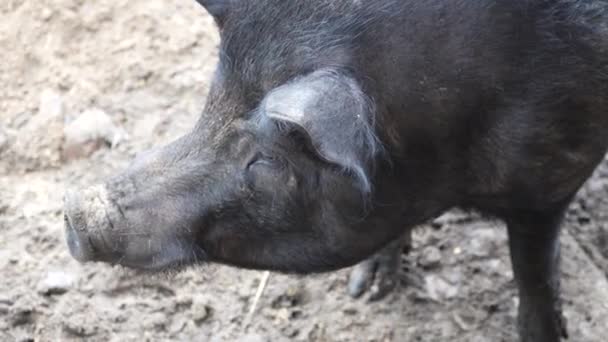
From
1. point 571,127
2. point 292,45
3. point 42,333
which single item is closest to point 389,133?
point 292,45

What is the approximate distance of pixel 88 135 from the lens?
4.16m

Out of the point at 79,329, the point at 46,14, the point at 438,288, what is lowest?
the point at 438,288

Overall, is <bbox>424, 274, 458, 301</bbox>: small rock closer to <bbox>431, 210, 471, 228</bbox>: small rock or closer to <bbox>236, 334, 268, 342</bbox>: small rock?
<bbox>431, 210, 471, 228</bbox>: small rock

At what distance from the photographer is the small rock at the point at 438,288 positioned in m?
3.75

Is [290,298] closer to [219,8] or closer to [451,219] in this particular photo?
[451,219]

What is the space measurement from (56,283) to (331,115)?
5.63ft

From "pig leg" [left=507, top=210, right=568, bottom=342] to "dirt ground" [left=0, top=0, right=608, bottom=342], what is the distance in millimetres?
144

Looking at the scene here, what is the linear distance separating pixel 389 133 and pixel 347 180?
17 cm

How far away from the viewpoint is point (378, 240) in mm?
2949

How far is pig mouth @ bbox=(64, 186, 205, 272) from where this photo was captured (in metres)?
2.73

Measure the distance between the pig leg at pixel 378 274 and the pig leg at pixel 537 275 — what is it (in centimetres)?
53

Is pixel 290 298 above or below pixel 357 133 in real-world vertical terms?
below

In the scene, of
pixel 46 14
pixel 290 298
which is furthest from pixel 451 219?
pixel 46 14

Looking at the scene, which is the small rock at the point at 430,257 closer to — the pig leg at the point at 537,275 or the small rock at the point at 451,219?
the small rock at the point at 451,219
